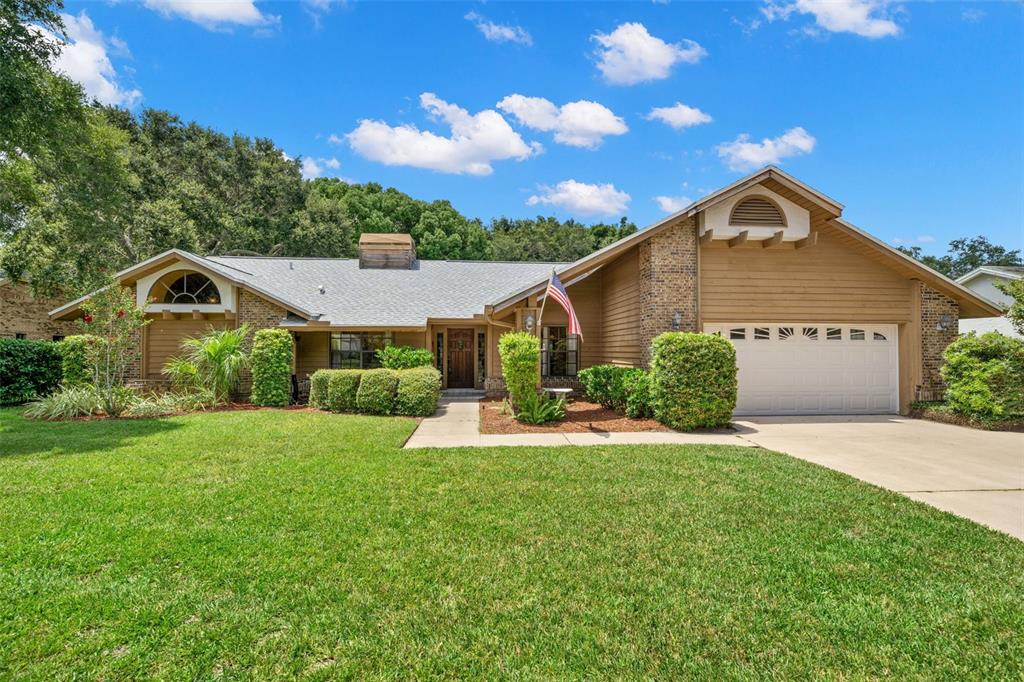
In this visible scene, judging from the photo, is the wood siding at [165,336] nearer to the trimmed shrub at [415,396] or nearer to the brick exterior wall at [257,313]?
the brick exterior wall at [257,313]

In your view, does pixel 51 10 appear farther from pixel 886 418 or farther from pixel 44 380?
pixel 886 418

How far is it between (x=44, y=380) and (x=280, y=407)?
7244 mm

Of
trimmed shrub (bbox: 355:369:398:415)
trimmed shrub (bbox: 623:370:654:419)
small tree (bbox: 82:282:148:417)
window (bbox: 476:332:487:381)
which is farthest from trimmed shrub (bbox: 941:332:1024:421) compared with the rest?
small tree (bbox: 82:282:148:417)

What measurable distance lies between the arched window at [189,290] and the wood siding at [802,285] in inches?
529

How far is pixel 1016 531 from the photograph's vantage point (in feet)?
12.9

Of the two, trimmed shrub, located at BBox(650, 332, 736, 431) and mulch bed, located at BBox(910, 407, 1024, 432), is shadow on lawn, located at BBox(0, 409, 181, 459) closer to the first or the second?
trimmed shrub, located at BBox(650, 332, 736, 431)

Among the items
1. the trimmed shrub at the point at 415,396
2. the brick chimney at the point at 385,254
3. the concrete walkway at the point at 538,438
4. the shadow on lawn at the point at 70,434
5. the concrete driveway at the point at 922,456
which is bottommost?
the concrete driveway at the point at 922,456

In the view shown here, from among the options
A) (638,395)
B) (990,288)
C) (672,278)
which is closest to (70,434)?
(638,395)

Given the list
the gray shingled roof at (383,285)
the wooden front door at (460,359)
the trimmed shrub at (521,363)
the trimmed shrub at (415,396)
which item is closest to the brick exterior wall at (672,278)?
the trimmed shrub at (521,363)

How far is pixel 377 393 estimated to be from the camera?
34.1ft

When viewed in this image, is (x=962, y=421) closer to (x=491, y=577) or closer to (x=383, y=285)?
(x=491, y=577)

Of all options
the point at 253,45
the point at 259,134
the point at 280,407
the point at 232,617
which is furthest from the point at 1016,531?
the point at 259,134

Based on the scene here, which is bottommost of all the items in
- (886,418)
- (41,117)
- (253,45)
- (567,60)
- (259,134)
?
(886,418)

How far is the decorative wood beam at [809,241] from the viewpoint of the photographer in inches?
401
